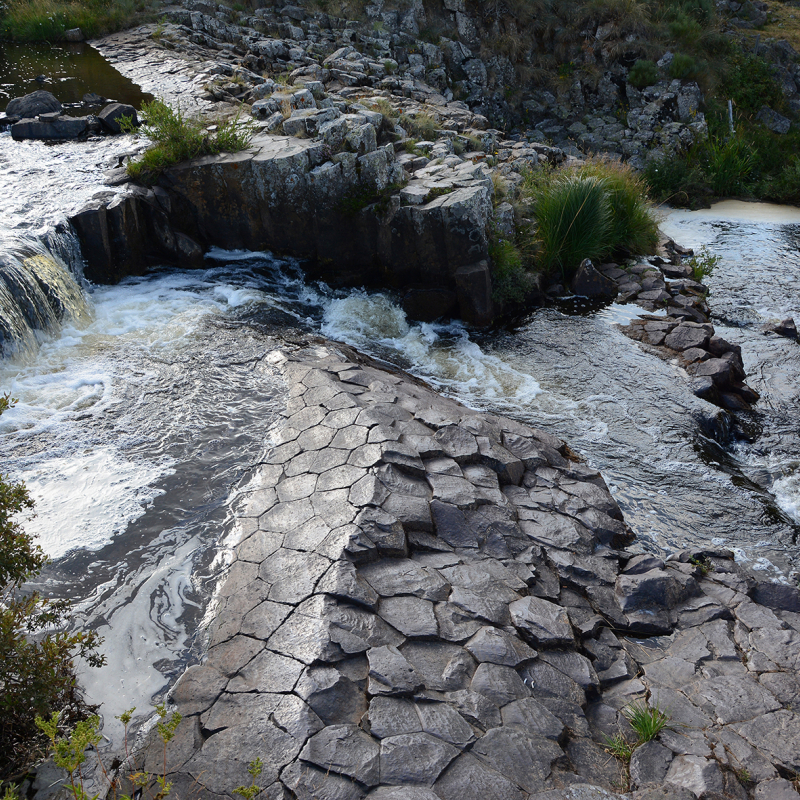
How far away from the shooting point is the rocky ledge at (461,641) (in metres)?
2.56

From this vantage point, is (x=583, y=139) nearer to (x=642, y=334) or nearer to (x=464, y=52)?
(x=464, y=52)

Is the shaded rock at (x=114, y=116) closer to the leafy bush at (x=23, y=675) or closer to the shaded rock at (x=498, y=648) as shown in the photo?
the leafy bush at (x=23, y=675)

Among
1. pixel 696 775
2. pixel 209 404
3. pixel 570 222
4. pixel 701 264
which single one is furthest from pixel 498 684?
pixel 701 264

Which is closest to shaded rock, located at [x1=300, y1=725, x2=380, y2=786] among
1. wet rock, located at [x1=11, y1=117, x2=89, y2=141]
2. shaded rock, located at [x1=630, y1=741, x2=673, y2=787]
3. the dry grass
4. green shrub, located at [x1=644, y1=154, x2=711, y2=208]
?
shaded rock, located at [x1=630, y1=741, x2=673, y2=787]

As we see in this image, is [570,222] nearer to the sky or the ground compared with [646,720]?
nearer to the sky

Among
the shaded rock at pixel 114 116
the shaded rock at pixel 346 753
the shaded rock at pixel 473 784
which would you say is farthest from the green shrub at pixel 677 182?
the shaded rock at pixel 346 753

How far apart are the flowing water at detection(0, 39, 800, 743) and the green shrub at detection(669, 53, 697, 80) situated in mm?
7315

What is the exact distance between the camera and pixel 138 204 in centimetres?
708

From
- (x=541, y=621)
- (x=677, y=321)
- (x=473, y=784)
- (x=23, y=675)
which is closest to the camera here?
(x=473, y=784)

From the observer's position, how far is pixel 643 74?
13.2 metres

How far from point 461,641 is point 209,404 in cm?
293

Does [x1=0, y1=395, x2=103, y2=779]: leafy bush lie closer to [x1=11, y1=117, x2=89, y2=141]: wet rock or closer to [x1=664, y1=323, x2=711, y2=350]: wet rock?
[x1=664, y1=323, x2=711, y2=350]: wet rock

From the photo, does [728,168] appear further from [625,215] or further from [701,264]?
[625,215]

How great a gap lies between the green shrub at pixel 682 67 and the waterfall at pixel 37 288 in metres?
12.8
